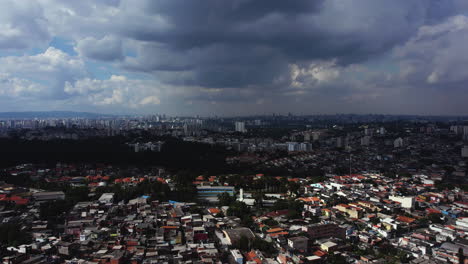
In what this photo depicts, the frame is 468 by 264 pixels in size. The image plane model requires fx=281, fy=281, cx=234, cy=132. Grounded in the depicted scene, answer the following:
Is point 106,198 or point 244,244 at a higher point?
point 106,198

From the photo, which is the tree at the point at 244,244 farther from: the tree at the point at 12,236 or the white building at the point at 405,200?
the white building at the point at 405,200

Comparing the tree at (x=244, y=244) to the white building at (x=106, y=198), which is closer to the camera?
the tree at (x=244, y=244)

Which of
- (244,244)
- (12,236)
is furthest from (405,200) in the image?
(12,236)

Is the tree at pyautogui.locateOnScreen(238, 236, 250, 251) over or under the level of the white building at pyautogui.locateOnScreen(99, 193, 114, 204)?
under

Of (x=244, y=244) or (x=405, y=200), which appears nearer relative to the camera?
(x=244, y=244)

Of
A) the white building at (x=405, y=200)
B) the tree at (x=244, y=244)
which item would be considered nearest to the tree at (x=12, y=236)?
the tree at (x=244, y=244)

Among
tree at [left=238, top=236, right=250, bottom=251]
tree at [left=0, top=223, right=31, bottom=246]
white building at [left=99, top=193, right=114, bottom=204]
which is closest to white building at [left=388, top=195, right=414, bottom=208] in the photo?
tree at [left=238, top=236, right=250, bottom=251]

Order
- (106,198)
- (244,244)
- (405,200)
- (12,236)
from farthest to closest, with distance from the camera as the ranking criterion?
(106,198) < (405,200) < (12,236) < (244,244)

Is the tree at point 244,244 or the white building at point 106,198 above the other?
the white building at point 106,198

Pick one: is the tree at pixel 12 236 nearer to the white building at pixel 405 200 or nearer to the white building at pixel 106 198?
the white building at pixel 106 198

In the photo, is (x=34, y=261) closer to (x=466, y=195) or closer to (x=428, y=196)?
(x=428, y=196)

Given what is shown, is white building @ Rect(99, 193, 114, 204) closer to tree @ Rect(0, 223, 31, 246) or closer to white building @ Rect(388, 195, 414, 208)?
tree @ Rect(0, 223, 31, 246)

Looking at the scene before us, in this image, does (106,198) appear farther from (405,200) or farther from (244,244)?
(405,200)
